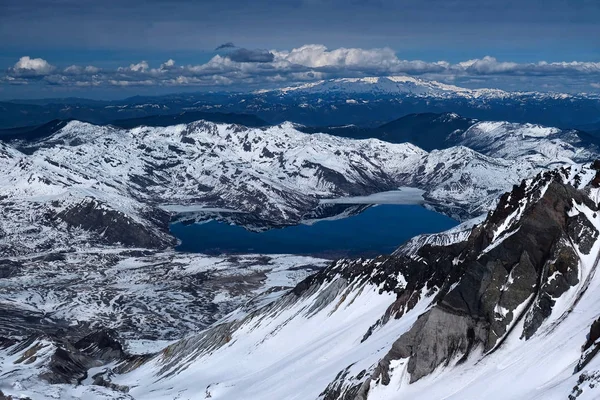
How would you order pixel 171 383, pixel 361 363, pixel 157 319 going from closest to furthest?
pixel 361 363
pixel 171 383
pixel 157 319

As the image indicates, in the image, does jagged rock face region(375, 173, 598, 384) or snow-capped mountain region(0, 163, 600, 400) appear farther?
jagged rock face region(375, 173, 598, 384)

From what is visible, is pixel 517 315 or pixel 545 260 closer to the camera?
pixel 517 315

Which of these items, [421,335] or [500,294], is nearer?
[421,335]

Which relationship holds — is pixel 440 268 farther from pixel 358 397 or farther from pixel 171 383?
pixel 171 383

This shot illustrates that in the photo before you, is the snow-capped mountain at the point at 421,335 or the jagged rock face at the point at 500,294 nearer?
the snow-capped mountain at the point at 421,335

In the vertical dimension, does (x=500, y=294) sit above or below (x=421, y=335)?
above

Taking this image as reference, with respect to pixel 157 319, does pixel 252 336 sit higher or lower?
higher

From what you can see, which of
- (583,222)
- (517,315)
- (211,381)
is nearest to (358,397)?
(517,315)

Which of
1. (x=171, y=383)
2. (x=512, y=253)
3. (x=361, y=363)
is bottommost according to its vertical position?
(x=171, y=383)
